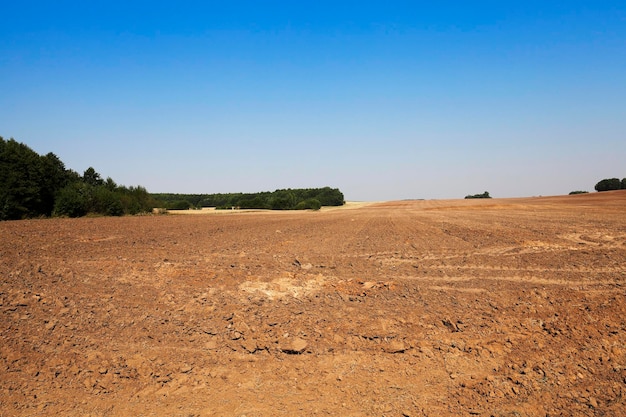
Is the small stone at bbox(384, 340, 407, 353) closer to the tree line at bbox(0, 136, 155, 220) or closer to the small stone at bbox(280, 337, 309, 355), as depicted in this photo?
the small stone at bbox(280, 337, 309, 355)

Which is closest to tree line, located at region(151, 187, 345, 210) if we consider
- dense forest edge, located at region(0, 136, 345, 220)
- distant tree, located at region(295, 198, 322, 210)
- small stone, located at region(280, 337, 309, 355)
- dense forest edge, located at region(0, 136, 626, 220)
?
distant tree, located at region(295, 198, 322, 210)

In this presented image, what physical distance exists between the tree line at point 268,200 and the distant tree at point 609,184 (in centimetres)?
5110

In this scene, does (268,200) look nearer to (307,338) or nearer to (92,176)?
(92,176)

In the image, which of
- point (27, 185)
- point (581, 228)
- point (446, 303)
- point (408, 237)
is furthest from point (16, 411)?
point (27, 185)

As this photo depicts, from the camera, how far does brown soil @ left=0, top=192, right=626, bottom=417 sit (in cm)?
424

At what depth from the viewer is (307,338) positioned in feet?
18.8

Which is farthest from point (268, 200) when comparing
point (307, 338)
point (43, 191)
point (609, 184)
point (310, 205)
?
point (307, 338)

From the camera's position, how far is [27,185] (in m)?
29.4

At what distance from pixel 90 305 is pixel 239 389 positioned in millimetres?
3698

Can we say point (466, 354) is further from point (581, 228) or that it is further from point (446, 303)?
point (581, 228)

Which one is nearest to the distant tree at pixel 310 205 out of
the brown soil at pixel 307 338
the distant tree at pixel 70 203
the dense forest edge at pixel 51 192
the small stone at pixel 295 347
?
Result: the dense forest edge at pixel 51 192

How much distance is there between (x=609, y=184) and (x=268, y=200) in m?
65.4

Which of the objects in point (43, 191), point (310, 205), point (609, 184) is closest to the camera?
point (43, 191)

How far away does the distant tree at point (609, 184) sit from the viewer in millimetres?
69919
